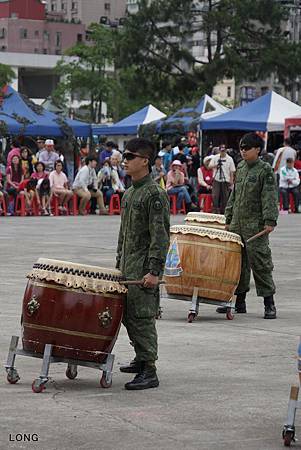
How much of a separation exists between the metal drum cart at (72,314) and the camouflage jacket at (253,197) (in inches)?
151

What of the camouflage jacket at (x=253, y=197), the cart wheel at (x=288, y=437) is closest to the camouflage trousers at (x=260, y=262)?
the camouflage jacket at (x=253, y=197)

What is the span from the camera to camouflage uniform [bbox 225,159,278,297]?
11531 millimetres

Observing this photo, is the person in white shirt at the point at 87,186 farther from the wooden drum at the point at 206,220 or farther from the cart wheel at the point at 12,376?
the cart wheel at the point at 12,376

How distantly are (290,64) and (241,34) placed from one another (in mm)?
2905

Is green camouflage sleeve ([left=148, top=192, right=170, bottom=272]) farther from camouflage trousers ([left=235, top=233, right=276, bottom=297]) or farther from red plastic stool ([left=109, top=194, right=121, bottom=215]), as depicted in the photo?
red plastic stool ([left=109, top=194, right=121, bottom=215])

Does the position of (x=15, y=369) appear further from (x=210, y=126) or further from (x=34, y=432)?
(x=210, y=126)

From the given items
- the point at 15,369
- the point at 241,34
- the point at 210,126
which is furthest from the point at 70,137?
the point at 241,34

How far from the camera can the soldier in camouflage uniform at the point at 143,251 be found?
8016 millimetres

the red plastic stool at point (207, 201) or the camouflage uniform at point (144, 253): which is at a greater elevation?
the camouflage uniform at point (144, 253)

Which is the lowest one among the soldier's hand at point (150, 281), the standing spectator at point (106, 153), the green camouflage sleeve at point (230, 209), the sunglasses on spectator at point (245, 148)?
the soldier's hand at point (150, 281)

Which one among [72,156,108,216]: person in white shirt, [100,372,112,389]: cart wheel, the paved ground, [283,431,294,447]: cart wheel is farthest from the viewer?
[72,156,108,216]: person in white shirt

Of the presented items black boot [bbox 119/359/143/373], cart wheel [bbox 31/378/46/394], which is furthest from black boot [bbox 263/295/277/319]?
cart wheel [bbox 31/378/46/394]

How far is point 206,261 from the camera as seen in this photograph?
11.3 metres

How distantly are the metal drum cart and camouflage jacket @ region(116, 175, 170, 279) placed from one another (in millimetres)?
242
